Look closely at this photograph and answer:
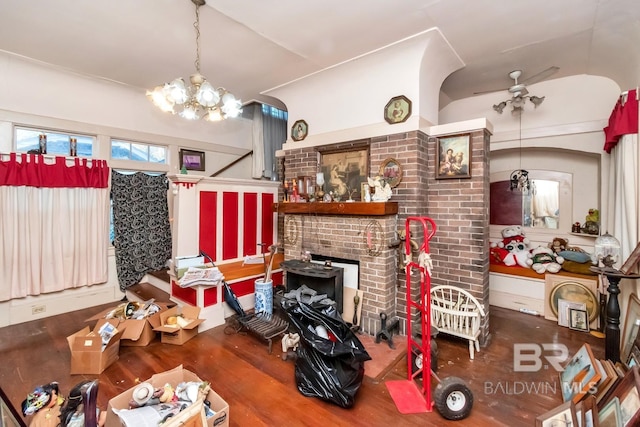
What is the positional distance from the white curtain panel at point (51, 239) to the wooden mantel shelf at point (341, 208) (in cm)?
261

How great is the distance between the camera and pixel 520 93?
136 inches

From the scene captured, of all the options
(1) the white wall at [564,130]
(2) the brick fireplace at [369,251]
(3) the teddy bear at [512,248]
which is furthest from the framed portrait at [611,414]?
(1) the white wall at [564,130]

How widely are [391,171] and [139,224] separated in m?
3.76

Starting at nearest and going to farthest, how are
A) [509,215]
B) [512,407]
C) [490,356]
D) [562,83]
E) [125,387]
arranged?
[512,407], [125,387], [490,356], [562,83], [509,215]

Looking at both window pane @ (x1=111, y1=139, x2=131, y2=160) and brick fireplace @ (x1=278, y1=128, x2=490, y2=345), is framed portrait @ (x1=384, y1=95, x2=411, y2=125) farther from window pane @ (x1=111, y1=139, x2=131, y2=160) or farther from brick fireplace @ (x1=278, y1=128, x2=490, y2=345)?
window pane @ (x1=111, y1=139, x2=131, y2=160)

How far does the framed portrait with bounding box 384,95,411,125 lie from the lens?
3.02m

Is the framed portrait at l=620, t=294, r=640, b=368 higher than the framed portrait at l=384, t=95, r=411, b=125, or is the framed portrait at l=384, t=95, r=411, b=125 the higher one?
the framed portrait at l=384, t=95, r=411, b=125

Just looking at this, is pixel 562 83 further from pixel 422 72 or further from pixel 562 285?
pixel 562 285

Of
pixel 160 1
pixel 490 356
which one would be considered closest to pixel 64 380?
pixel 160 1

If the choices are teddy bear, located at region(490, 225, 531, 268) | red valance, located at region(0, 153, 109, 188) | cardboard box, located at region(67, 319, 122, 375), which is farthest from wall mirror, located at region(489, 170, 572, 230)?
red valance, located at region(0, 153, 109, 188)

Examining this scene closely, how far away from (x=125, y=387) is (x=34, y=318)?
236 cm

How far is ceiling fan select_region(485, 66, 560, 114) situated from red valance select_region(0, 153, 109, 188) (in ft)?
18.1

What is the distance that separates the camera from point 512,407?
1.98 metres

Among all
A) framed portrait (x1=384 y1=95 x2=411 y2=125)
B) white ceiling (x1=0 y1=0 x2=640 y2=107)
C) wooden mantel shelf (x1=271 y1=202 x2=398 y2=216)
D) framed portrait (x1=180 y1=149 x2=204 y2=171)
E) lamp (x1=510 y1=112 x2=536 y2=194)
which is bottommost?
wooden mantel shelf (x1=271 y1=202 x2=398 y2=216)
